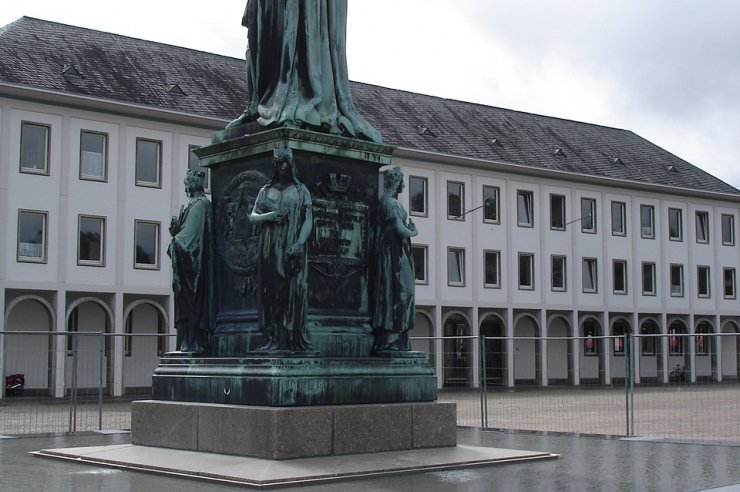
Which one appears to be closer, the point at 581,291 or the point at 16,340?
the point at 16,340

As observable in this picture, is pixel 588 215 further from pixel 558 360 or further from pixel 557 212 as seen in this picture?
pixel 558 360

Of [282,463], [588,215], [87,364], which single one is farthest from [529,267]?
[282,463]

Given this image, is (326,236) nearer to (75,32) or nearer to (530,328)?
(75,32)

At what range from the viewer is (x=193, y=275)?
11836 mm

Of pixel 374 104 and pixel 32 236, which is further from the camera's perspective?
pixel 374 104

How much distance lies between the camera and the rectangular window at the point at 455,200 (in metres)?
54.8

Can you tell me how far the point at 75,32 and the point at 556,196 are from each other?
84.5 ft

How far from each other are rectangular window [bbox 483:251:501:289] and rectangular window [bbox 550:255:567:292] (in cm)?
368

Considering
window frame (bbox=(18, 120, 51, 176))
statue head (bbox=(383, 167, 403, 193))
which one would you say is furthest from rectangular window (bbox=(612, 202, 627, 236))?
statue head (bbox=(383, 167, 403, 193))

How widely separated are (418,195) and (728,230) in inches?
932

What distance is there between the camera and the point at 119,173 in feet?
145

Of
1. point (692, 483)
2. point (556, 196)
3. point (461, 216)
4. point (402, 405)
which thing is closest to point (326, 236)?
point (402, 405)

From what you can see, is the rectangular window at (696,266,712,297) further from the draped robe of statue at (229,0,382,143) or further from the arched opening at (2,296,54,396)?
the draped robe of statue at (229,0,382,143)

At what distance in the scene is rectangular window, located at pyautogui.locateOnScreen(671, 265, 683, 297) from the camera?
2542 inches
